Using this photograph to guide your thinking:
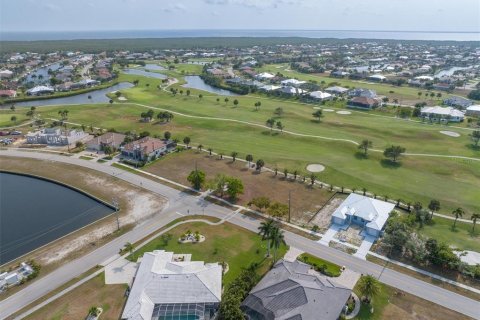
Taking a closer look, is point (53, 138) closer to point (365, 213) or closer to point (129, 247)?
point (129, 247)

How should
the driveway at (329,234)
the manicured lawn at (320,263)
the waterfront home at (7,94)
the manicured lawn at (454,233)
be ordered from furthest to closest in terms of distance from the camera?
1. the waterfront home at (7,94)
2. the driveway at (329,234)
3. the manicured lawn at (454,233)
4. the manicured lawn at (320,263)

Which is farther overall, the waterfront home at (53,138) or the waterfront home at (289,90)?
the waterfront home at (289,90)

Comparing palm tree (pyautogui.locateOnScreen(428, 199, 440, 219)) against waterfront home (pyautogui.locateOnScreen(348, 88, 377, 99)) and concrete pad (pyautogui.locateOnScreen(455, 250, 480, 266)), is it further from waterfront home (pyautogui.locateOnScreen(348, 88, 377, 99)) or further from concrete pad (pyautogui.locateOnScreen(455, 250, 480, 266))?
waterfront home (pyautogui.locateOnScreen(348, 88, 377, 99))

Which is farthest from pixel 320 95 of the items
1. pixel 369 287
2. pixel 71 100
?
pixel 369 287

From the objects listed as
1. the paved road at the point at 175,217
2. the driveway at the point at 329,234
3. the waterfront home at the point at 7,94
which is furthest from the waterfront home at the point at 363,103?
the waterfront home at the point at 7,94

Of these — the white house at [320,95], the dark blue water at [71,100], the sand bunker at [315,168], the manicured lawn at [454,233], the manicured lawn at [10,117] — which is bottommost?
the manicured lawn at [454,233]

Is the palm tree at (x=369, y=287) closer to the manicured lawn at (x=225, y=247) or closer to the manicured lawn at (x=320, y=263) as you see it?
the manicured lawn at (x=320, y=263)
